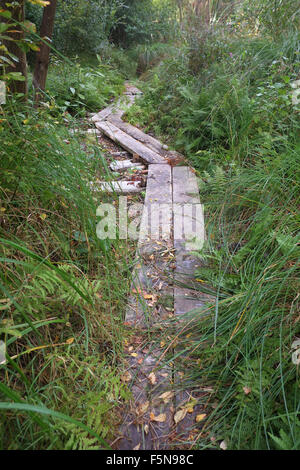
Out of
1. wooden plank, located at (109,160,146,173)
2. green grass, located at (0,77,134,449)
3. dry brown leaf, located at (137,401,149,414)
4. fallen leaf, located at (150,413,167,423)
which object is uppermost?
wooden plank, located at (109,160,146,173)

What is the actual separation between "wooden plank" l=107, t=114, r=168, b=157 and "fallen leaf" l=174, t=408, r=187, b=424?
2934 mm

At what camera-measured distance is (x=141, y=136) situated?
14.1ft

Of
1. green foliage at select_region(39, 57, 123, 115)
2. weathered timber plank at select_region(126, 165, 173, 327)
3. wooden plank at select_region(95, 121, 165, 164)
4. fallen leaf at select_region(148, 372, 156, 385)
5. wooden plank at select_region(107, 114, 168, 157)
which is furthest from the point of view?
green foliage at select_region(39, 57, 123, 115)

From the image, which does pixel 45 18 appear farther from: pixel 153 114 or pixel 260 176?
pixel 260 176

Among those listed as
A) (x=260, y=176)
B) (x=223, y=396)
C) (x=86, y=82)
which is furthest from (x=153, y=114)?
(x=223, y=396)

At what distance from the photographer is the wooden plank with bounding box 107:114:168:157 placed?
400 cm

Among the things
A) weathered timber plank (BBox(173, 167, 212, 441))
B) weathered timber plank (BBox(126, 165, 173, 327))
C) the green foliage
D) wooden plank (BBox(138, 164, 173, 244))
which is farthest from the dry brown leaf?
the green foliage

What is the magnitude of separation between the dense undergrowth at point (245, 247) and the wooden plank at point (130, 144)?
0.36 m

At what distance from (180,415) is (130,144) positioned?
10.7 feet

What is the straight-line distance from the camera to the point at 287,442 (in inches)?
45.0

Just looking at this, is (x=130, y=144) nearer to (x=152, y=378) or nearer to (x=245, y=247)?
(x=245, y=247)

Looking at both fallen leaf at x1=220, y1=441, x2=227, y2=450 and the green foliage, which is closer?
fallen leaf at x1=220, y1=441, x2=227, y2=450

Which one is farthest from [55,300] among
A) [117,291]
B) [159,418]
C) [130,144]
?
[130,144]

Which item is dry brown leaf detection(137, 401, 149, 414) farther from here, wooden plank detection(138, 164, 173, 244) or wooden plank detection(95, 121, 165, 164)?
wooden plank detection(95, 121, 165, 164)
